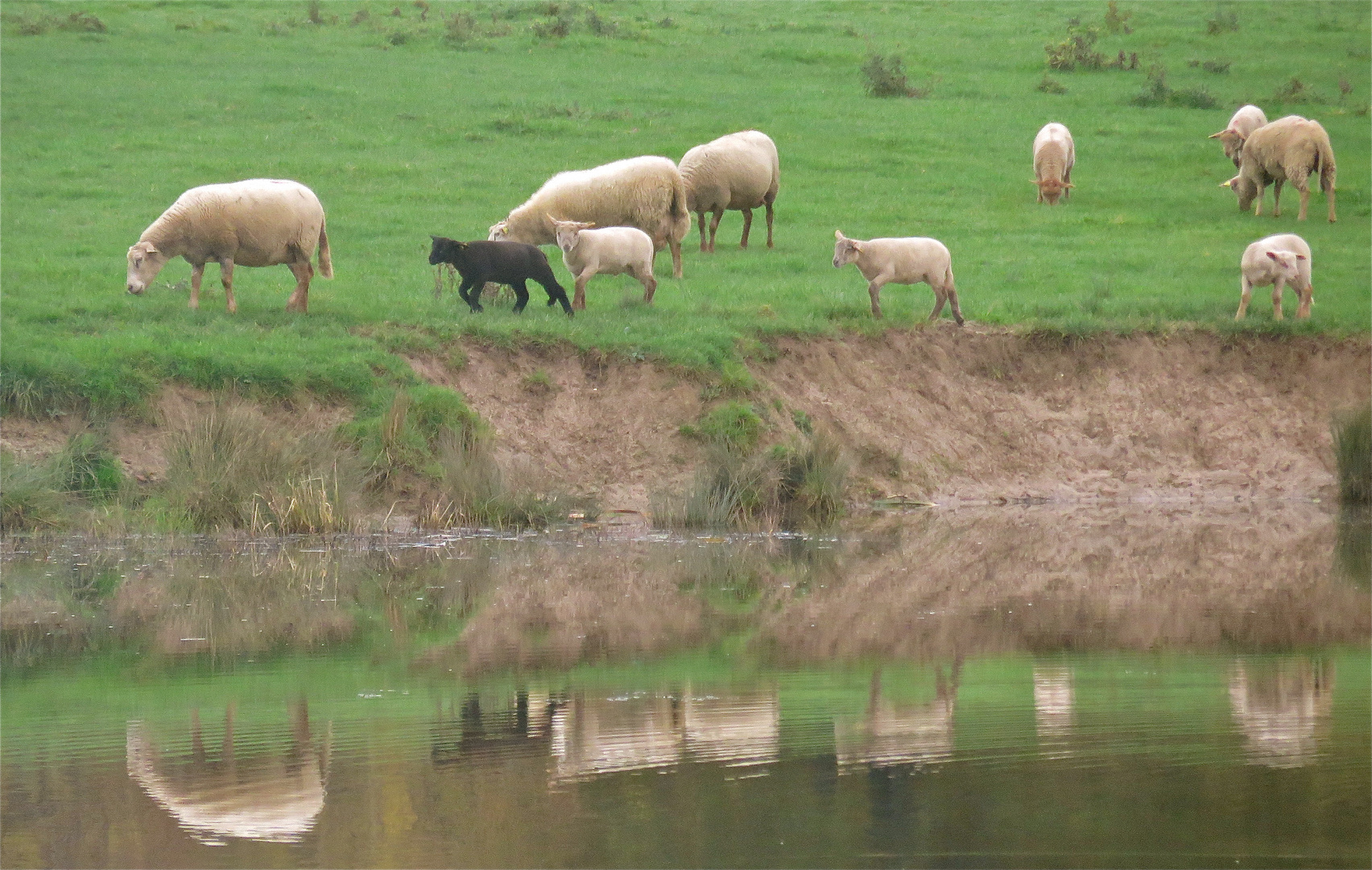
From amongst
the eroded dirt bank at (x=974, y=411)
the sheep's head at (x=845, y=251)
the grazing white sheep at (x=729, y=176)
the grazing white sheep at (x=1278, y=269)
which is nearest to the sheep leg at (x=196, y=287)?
the eroded dirt bank at (x=974, y=411)


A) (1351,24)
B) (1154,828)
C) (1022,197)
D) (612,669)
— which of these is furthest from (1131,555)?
(1351,24)

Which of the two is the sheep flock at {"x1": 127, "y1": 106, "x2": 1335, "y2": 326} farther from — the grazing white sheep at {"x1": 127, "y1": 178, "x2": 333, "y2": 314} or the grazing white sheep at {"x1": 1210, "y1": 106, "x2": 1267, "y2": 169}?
the grazing white sheep at {"x1": 1210, "y1": 106, "x2": 1267, "y2": 169}

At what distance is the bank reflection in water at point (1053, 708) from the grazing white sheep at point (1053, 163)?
18183mm

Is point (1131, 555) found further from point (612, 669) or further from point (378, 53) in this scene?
A: point (378, 53)

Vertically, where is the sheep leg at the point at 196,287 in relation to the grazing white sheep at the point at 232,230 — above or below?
below

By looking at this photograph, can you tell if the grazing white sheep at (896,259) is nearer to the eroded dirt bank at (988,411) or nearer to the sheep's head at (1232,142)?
the eroded dirt bank at (988,411)

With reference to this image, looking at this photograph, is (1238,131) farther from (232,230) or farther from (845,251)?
(232,230)

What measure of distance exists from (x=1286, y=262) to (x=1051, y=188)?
23.5 feet

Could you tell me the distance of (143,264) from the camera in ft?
56.6

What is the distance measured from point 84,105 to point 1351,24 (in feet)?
95.6

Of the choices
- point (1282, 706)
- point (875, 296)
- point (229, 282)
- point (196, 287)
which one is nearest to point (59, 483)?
point (229, 282)

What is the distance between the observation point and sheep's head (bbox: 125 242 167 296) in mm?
17125

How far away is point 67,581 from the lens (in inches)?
490

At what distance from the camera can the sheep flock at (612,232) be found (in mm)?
17000
